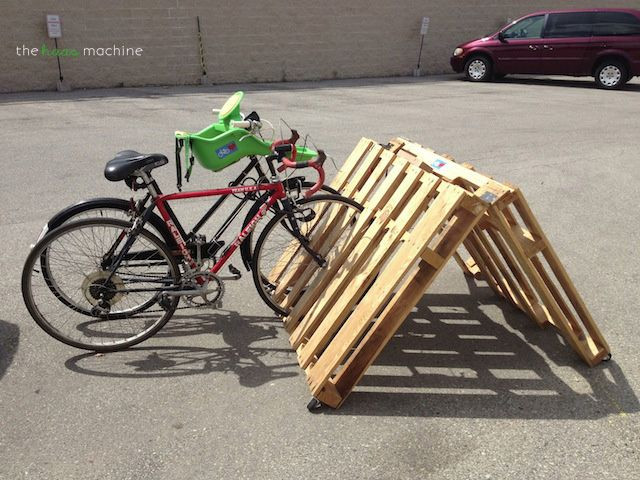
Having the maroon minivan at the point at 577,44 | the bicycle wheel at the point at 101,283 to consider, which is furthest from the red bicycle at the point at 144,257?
the maroon minivan at the point at 577,44

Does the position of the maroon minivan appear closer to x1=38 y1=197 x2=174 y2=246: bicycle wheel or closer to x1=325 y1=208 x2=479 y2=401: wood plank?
x1=325 y1=208 x2=479 y2=401: wood plank

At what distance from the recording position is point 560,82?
1541cm

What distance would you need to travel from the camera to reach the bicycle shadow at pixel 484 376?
2803mm

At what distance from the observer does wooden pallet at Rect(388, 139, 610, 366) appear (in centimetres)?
286

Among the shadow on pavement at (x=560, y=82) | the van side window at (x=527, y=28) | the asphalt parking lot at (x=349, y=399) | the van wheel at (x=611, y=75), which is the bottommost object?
the shadow on pavement at (x=560, y=82)

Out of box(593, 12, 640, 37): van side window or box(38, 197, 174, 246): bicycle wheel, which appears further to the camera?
box(593, 12, 640, 37): van side window

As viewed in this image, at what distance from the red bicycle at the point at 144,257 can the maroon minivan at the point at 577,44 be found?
41.5 ft

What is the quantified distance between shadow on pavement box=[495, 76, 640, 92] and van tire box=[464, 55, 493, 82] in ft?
1.53

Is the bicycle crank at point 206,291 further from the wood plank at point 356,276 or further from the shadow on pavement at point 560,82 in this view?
the shadow on pavement at point 560,82

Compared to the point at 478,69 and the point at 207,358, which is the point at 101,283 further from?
the point at 478,69

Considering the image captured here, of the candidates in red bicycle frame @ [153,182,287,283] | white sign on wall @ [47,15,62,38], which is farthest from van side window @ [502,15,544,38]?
red bicycle frame @ [153,182,287,283]

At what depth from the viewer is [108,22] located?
517 inches

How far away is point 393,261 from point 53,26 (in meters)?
12.4

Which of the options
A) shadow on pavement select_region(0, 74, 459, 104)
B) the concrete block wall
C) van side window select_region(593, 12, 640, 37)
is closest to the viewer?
shadow on pavement select_region(0, 74, 459, 104)
